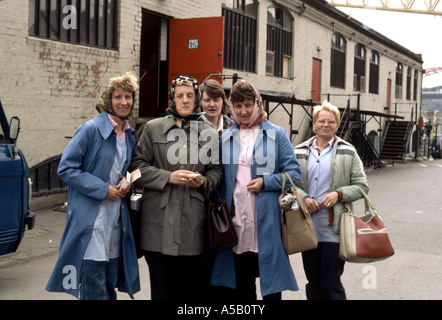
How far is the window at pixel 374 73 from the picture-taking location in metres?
28.8

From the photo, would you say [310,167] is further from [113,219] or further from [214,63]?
[214,63]

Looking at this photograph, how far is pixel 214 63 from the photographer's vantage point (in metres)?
12.0

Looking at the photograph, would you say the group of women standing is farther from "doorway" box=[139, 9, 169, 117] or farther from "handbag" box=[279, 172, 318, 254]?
"doorway" box=[139, 9, 169, 117]

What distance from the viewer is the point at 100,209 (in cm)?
339

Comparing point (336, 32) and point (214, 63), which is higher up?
point (336, 32)

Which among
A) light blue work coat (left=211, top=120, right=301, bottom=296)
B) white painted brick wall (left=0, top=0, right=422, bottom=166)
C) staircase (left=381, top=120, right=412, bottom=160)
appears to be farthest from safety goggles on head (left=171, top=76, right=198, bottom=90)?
staircase (left=381, top=120, right=412, bottom=160)

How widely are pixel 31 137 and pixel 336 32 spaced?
693 inches

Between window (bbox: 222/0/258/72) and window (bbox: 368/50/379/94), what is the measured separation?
13659 millimetres

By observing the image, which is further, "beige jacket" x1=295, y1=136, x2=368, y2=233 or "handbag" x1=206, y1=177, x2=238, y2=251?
"beige jacket" x1=295, y1=136, x2=368, y2=233

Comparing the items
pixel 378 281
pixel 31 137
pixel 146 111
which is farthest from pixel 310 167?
pixel 146 111

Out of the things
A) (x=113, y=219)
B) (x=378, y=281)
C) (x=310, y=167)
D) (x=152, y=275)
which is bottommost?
(x=378, y=281)

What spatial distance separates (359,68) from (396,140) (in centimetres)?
469

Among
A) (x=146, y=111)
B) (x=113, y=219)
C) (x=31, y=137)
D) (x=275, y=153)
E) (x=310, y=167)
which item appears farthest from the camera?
(x=146, y=111)

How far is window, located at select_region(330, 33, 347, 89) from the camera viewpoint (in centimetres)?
2342
